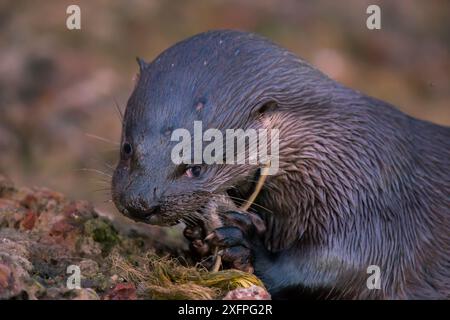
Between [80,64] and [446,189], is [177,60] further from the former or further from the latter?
[80,64]

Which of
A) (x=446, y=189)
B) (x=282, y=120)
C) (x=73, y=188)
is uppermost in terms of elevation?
(x=282, y=120)

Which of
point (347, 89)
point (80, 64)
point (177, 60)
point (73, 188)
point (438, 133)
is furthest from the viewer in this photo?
point (80, 64)

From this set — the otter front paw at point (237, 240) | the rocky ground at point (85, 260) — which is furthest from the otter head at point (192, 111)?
the rocky ground at point (85, 260)

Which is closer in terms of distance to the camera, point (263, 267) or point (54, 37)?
point (263, 267)

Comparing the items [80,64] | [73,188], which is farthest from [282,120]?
[80,64]

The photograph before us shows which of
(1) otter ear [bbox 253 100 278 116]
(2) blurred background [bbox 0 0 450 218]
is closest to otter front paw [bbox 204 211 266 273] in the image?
(1) otter ear [bbox 253 100 278 116]

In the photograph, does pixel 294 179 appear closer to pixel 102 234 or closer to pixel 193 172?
pixel 193 172

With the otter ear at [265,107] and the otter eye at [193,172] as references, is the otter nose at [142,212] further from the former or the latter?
the otter ear at [265,107]

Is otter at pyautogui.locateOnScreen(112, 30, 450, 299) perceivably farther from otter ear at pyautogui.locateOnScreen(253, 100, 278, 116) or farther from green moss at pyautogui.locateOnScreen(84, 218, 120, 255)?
green moss at pyautogui.locateOnScreen(84, 218, 120, 255)
